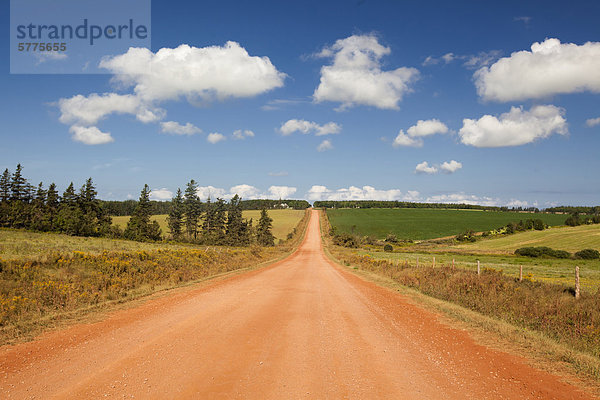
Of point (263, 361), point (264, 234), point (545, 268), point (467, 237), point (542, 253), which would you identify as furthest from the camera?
point (467, 237)

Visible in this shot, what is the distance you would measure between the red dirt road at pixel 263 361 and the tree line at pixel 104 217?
6331 cm

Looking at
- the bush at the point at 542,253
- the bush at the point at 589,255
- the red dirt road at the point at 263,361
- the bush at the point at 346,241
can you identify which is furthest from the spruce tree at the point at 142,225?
the bush at the point at 589,255

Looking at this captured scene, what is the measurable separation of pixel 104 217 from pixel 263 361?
81.9 meters

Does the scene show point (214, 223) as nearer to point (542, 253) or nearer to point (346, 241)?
point (346, 241)

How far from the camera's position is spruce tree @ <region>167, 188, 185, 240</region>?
8238 centimetres

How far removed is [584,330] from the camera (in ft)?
32.4

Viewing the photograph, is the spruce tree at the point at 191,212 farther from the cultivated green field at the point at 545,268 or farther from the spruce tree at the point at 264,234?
the cultivated green field at the point at 545,268

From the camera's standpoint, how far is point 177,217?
84.0 meters

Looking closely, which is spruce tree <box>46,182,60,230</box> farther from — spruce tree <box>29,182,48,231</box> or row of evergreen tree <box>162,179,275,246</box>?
row of evergreen tree <box>162,179,275,246</box>

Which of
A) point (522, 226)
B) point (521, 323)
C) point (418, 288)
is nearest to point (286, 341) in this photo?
point (521, 323)

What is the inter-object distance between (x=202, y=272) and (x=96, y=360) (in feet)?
50.1

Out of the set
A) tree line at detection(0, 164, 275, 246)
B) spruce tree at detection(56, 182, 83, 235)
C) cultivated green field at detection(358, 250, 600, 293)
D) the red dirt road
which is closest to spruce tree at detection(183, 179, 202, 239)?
tree line at detection(0, 164, 275, 246)

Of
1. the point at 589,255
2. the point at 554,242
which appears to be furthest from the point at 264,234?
the point at 554,242

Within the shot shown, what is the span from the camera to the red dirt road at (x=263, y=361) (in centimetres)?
523
